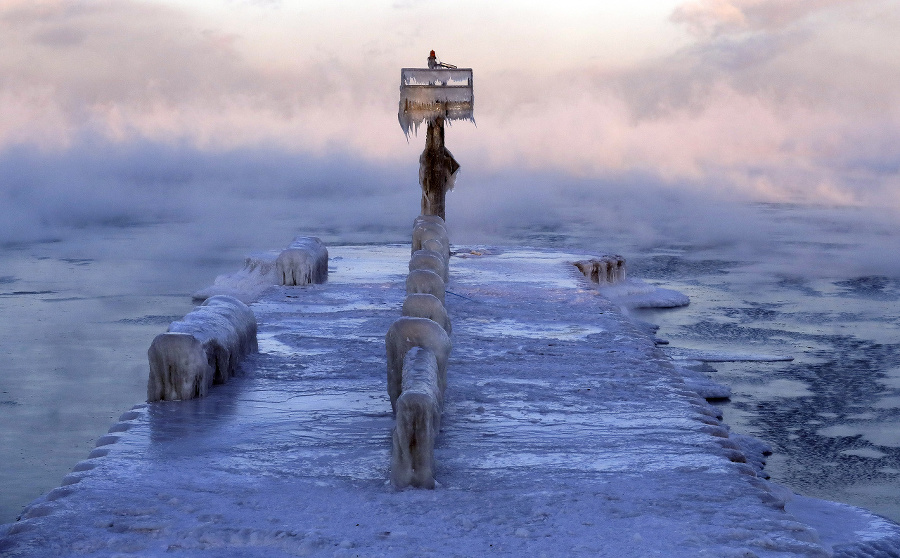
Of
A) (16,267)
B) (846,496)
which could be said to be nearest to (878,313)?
(846,496)

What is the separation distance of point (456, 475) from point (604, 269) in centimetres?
1278

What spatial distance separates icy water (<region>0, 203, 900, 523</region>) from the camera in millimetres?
9812

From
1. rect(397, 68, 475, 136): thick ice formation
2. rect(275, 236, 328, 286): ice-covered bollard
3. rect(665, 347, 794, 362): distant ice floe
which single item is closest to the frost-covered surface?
rect(275, 236, 328, 286): ice-covered bollard

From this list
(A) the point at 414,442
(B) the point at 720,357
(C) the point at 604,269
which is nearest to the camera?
(A) the point at 414,442

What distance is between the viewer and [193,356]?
6.90m

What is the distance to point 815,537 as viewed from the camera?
15.3ft

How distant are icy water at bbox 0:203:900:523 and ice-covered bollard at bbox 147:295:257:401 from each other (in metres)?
2.82

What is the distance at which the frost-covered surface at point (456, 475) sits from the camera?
4.52 m

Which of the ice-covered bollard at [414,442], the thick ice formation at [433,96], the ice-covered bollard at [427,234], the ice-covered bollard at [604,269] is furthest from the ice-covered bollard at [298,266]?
the ice-covered bollard at [414,442]

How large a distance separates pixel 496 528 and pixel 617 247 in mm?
30470

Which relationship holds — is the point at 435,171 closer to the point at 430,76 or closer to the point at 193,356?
the point at 430,76

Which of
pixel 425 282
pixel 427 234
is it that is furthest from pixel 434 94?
pixel 425 282

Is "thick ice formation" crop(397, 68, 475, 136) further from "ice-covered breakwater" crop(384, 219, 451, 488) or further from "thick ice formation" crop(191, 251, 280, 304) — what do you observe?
"ice-covered breakwater" crop(384, 219, 451, 488)

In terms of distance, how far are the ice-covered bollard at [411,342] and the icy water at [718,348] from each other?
4102mm
